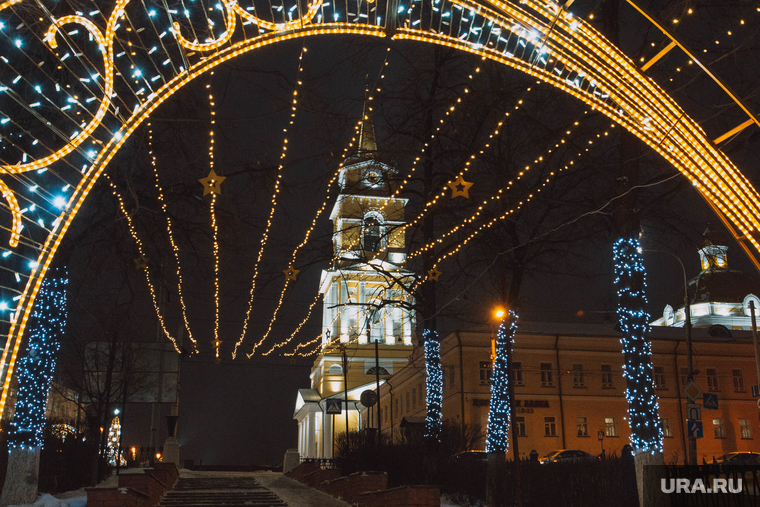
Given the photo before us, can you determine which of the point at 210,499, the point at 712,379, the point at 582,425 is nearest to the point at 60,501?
the point at 210,499

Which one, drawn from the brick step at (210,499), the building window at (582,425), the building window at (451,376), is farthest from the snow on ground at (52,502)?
the building window at (582,425)

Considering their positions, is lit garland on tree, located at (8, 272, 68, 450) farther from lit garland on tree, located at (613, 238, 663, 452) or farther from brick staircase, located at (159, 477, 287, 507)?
lit garland on tree, located at (613, 238, 663, 452)

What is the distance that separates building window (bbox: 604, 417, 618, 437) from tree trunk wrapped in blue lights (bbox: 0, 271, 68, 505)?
3493 cm

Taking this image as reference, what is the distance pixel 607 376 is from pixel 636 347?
106ft

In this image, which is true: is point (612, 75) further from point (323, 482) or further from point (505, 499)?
point (323, 482)

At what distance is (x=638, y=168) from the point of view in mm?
14336

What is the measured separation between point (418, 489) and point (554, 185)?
9784 millimetres

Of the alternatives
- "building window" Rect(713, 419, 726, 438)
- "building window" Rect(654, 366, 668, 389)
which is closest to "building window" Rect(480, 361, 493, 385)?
"building window" Rect(654, 366, 668, 389)

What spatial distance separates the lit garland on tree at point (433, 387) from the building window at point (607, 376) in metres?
26.2

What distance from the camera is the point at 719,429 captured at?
4322 centimetres

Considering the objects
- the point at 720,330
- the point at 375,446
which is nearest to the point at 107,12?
the point at 375,446

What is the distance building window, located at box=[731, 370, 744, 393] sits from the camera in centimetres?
4516

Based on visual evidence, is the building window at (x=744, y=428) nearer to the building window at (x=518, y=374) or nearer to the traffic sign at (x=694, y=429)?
the building window at (x=518, y=374)

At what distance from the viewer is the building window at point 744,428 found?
43.8 metres
